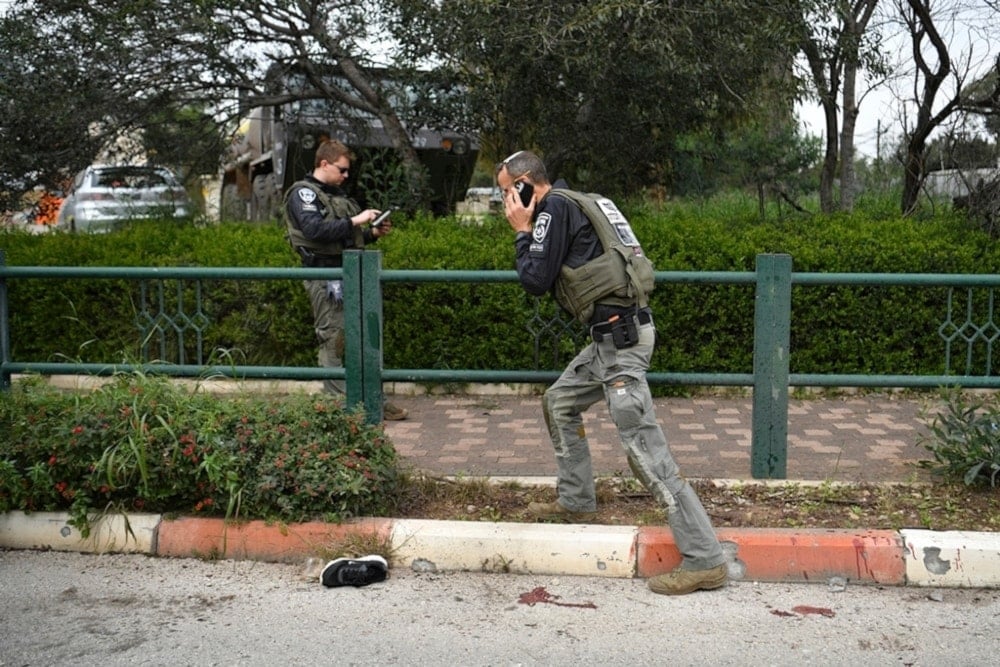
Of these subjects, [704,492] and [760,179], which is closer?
[704,492]

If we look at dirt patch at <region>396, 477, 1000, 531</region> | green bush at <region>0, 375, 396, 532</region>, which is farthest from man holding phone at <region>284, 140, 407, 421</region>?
dirt patch at <region>396, 477, 1000, 531</region>

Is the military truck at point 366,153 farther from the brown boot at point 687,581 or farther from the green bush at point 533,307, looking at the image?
the brown boot at point 687,581

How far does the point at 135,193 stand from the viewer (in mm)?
11703

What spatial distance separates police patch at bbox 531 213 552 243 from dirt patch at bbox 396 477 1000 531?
1.40 meters

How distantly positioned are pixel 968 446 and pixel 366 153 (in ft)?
23.6

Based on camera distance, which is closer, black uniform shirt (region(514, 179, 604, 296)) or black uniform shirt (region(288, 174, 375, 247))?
black uniform shirt (region(514, 179, 604, 296))

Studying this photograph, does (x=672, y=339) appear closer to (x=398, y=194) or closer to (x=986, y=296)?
(x=986, y=296)

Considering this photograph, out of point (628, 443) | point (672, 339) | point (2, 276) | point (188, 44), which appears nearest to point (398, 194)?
point (188, 44)

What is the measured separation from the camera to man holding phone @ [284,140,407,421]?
660 cm

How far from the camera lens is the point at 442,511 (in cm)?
507

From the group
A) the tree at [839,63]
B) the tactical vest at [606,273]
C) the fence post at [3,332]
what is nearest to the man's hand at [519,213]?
the tactical vest at [606,273]

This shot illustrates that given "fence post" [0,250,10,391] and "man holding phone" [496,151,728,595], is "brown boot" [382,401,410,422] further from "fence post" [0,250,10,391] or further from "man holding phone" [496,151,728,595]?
"man holding phone" [496,151,728,595]

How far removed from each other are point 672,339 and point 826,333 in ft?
3.64

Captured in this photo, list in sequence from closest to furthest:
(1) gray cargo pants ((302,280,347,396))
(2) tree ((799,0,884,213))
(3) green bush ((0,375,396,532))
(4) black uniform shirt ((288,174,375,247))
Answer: (3) green bush ((0,375,396,532)), (4) black uniform shirt ((288,174,375,247)), (1) gray cargo pants ((302,280,347,396)), (2) tree ((799,0,884,213))
